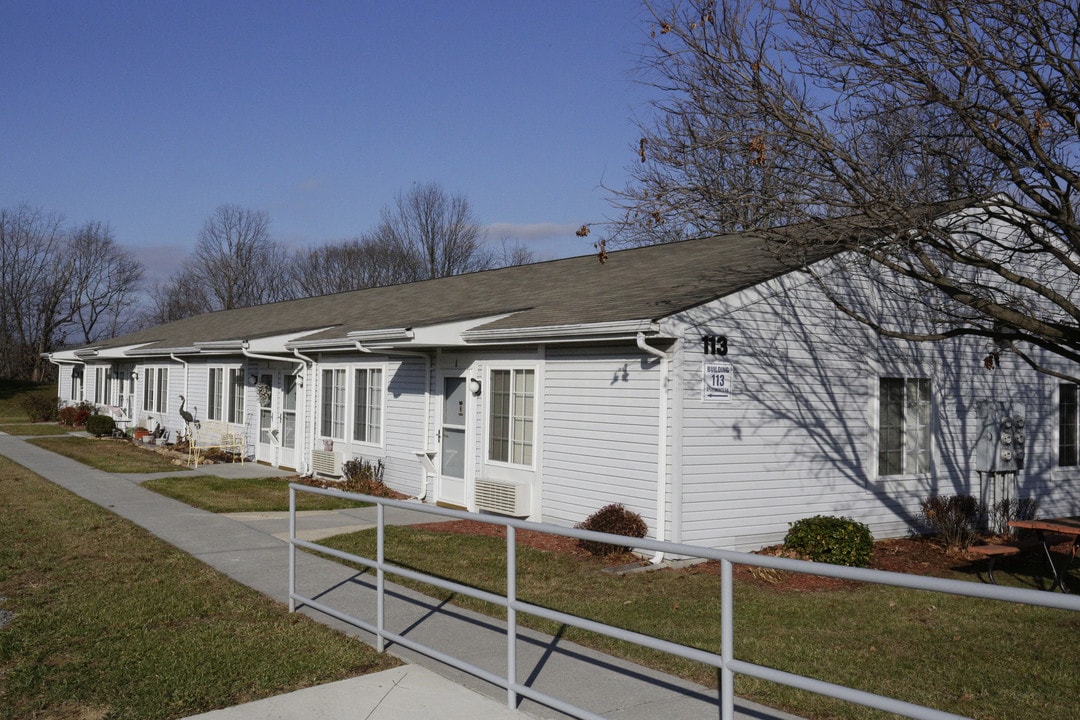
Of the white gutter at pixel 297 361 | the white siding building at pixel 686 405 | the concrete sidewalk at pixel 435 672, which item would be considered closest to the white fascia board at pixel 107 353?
the white gutter at pixel 297 361

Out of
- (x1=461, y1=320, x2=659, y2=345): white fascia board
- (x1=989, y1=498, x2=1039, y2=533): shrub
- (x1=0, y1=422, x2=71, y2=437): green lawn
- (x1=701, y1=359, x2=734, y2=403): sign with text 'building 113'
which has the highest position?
(x1=461, y1=320, x2=659, y2=345): white fascia board

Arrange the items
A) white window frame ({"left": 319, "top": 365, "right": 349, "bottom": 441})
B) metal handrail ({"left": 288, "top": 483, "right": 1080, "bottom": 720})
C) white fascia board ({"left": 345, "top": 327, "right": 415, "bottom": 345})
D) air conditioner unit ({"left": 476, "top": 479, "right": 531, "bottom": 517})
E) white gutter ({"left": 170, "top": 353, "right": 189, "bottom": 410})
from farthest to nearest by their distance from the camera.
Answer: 1. white gutter ({"left": 170, "top": 353, "right": 189, "bottom": 410})
2. white window frame ({"left": 319, "top": 365, "right": 349, "bottom": 441})
3. white fascia board ({"left": 345, "top": 327, "right": 415, "bottom": 345})
4. air conditioner unit ({"left": 476, "top": 479, "right": 531, "bottom": 517})
5. metal handrail ({"left": 288, "top": 483, "right": 1080, "bottom": 720})

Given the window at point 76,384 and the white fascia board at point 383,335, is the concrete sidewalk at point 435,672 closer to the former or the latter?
the white fascia board at point 383,335

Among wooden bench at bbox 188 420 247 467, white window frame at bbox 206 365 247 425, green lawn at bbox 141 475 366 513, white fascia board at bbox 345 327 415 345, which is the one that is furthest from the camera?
white window frame at bbox 206 365 247 425

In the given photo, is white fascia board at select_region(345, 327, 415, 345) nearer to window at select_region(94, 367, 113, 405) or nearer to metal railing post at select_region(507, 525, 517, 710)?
metal railing post at select_region(507, 525, 517, 710)

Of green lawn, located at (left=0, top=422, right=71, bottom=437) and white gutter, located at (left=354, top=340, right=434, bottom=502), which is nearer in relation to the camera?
white gutter, located at (left=354, top=340, right=434, bottom=502)

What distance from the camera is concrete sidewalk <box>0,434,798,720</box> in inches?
221

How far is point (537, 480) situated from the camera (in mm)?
12477

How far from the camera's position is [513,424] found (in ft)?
42.9

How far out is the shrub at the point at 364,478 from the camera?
16.0 m

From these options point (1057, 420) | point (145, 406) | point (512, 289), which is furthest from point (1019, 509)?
point (145, 406)

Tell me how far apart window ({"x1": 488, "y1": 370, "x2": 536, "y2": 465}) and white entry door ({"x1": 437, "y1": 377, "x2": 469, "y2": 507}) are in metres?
0.75

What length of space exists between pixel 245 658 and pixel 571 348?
6.39 meters

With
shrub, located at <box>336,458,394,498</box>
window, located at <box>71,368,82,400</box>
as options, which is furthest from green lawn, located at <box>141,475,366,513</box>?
window, located at <box>71,368,82,400</box>
